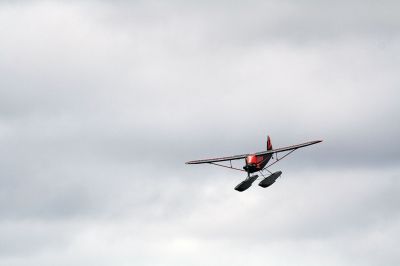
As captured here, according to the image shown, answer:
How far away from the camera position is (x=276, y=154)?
636 feet

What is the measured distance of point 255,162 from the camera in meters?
191

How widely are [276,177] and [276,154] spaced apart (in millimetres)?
4339

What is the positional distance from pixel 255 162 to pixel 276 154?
14.0ft

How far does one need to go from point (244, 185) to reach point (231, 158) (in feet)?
24.4

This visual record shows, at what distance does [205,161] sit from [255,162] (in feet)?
34.6

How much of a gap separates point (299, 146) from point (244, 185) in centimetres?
1049

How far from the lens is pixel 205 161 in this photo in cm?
19912

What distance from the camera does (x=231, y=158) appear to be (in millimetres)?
194000

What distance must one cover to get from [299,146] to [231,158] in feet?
33.2

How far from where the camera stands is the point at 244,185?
616 feet

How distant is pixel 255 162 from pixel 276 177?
369 centimetres

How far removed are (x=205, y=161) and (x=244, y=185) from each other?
42.6 feet

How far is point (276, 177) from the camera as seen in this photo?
19112 centimetres

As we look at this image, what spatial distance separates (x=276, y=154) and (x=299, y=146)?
407 cm
